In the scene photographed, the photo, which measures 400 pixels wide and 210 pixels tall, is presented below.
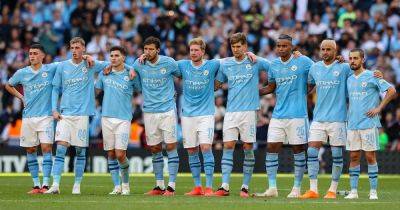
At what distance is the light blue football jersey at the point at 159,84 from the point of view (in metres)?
20.9

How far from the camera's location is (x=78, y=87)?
21297mm

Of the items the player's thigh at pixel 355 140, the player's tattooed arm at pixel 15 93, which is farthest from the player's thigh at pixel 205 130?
the player's tattooed arm at pixel 15 93

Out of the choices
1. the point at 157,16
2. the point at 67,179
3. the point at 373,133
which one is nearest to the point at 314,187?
the point at 373,133

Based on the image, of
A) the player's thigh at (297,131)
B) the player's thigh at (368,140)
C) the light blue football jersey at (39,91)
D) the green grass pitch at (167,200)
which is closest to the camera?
the green grass pitch at (167,200)

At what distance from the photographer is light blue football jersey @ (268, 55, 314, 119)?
20.4 m

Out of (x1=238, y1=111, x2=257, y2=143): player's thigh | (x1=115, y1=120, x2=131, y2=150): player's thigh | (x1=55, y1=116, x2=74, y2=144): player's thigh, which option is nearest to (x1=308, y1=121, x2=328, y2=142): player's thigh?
(x1=238, y1=111, x2=257, y2=143): player's thigh

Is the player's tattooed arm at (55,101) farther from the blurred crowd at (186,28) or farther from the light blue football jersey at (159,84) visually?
the blurred crowd at (186,28)

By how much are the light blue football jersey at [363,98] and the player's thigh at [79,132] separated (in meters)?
4.78

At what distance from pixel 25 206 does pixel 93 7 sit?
18.8m

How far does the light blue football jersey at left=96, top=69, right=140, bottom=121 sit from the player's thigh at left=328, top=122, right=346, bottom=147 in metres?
3.60

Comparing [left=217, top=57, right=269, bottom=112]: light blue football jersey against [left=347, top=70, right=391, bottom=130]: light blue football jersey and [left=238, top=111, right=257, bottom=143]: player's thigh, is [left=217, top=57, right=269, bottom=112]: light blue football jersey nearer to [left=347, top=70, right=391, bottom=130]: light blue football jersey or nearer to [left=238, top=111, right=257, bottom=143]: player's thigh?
[left=238, top=111, right=257, bottom=143]: player's thigh

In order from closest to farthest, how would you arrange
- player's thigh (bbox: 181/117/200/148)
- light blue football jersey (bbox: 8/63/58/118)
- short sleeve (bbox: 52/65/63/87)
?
1. player's thigh (bbox: 181/117/200/148)
2. short sleeve (bbox: 52/65/63/87)
3. light blue football jersey (bbox: 8/63/58/118)

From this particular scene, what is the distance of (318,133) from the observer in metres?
20.1

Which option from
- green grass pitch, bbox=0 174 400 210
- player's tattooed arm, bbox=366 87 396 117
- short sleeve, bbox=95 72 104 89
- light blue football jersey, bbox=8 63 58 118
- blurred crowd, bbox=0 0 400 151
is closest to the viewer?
green grass pitch, bbox=0 174 400 210
